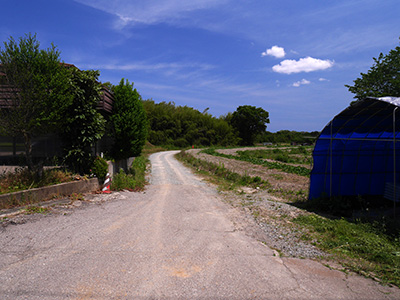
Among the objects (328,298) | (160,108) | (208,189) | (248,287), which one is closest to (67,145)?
(208,189)

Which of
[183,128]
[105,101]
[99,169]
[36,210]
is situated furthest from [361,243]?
[183,128]

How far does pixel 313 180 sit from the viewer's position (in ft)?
34.0

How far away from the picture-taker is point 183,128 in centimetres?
7538

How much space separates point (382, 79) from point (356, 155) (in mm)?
20105

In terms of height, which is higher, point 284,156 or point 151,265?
point 284,156

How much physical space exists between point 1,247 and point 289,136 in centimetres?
11705

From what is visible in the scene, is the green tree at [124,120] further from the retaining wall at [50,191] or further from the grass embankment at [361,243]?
the grass embankment at [361,243]

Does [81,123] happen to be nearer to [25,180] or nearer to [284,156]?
[25,180]

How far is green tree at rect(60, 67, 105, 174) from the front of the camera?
34.2 ft

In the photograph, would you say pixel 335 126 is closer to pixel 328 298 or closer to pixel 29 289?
pixel 328 298

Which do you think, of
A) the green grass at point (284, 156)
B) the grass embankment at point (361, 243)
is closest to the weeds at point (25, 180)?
the grass embankment at point (361, 243)

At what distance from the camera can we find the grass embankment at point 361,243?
15.5 ft

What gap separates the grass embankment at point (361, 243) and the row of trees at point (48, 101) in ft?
26.4

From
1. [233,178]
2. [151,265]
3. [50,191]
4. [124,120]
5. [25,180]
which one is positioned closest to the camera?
[151,265]
